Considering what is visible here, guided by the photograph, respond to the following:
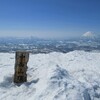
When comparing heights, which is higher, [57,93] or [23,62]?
[23,62]

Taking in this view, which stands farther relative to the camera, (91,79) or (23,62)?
(91,79)

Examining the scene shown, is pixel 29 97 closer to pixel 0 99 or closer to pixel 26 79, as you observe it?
pixel 0 99

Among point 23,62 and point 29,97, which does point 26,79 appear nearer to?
point 23,62

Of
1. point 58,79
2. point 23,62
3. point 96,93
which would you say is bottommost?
point 96,93

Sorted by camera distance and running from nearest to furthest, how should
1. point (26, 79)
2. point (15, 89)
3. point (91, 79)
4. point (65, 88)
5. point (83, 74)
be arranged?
point (65, 88)
point (15, 89)
point (26, 79)
point (91, 79)
point (83, 74)

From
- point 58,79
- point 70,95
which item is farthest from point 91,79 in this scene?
point 70,95

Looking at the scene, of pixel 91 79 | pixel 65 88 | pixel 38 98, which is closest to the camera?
pixel 38 98

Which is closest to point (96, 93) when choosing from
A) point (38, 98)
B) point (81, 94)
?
point (81, 94)

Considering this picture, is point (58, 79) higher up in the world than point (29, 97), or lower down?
higher up

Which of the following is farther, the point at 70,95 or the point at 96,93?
the point at 96,93
